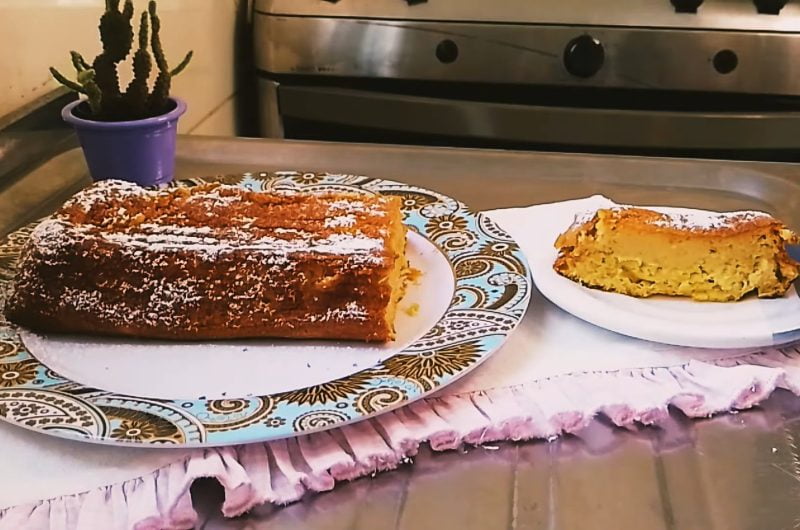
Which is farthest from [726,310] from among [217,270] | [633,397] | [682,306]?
[217,270]

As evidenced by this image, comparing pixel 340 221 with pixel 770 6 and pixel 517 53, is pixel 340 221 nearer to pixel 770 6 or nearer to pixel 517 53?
pixel 517 53

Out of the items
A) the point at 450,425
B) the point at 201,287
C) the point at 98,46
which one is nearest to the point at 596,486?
the point at 450,425

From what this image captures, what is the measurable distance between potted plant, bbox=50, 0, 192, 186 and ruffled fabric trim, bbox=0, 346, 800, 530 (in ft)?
1.48

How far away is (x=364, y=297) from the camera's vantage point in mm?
690

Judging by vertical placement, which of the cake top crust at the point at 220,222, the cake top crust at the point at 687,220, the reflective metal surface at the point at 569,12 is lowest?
the cake top crust at the point at 220,222

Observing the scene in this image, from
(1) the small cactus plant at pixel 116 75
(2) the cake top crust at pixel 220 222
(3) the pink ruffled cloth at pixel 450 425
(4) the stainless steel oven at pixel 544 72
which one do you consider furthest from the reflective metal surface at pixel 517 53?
(3) the pink ruffled cloth at pixel 450 425

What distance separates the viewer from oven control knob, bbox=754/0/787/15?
145cm

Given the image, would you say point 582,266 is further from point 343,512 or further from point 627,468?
→ point 343,512

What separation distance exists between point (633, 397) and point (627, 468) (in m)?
0.07

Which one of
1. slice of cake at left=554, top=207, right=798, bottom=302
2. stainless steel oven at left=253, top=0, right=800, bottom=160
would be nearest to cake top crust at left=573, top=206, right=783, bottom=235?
slice of cake at left=554, top=207, right=798, bottom=302

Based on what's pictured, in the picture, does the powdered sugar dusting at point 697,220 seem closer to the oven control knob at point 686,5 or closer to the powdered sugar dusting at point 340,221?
the powdered sugar dusting at point 340,221

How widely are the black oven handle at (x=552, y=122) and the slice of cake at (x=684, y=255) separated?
0.76 metres

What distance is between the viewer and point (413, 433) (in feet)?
1.92

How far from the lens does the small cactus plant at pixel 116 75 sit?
34.9 inches
